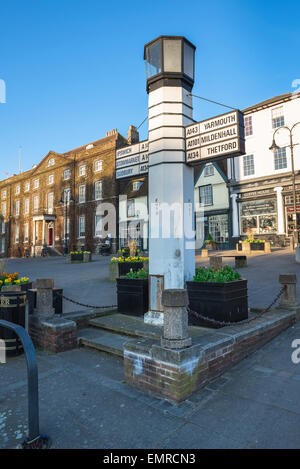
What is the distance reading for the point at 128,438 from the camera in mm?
2635

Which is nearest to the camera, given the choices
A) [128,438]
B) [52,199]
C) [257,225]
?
[128,438]

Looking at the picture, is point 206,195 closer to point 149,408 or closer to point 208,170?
point 208,170

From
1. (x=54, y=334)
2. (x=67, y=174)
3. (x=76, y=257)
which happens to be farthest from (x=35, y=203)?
(x=54, y=334)

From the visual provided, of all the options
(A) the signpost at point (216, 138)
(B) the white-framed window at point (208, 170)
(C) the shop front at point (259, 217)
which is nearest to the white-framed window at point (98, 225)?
(B) the white-framed window at point (208, 170)

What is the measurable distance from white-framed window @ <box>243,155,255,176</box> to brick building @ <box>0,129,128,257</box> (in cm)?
1244

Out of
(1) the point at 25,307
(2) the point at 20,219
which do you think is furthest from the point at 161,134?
(2) the point at 20,219

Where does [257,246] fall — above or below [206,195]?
below

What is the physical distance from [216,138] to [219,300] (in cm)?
278

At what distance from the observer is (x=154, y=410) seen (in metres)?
3.14

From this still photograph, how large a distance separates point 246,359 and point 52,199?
36.0 m

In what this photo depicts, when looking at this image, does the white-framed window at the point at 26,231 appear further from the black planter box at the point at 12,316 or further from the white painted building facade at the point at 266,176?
the black planter box at the point at 12,316

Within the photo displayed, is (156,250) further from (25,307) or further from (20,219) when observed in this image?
(20,219)

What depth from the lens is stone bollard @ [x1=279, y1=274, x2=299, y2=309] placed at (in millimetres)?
6145

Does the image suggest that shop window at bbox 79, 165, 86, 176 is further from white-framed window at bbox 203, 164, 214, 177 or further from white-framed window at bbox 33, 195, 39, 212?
white-framed window at bbox 203, 164, 214, 177
